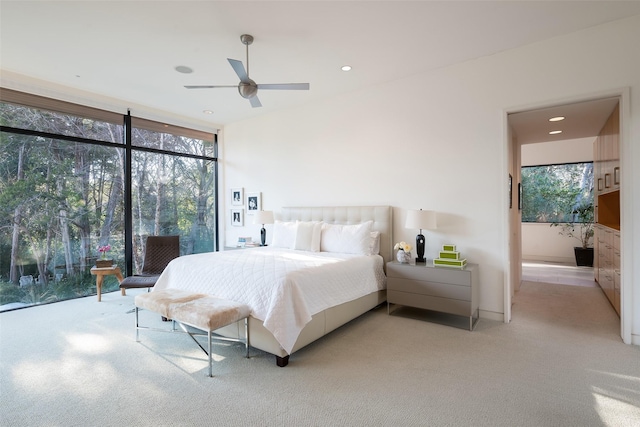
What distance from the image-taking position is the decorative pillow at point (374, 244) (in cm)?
400

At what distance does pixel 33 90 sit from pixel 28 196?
142 cm

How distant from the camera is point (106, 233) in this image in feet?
15.9

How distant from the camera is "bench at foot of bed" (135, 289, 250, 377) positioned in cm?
236

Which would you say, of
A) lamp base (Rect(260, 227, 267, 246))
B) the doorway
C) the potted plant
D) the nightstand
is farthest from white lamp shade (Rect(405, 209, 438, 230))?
the potted plant

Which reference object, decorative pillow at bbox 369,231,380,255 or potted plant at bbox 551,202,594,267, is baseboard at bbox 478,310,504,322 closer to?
decorative pillow at bbox 369,231,380,255


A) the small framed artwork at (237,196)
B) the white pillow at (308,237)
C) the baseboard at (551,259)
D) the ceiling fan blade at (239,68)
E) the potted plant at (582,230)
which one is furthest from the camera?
the baseboard at (551,259)

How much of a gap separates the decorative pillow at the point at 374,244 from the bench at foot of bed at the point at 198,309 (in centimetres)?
191

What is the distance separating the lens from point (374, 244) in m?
4.04

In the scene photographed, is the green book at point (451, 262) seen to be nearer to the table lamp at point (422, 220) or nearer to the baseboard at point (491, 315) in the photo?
the table lamp at point (422, 220)

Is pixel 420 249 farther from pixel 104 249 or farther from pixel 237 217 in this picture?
pixel 104 249

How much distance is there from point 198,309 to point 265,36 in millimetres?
2715

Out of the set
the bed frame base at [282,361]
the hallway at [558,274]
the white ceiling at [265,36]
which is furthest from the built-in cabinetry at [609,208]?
the bed frame base at [282,361]

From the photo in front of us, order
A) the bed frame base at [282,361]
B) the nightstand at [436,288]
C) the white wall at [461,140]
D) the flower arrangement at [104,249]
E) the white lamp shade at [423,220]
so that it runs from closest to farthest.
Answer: the bed frame base at [282,361], the white wall at [461,140], the nightstand at [436,288], the white lamp shade at [423,220], the flower arrangement at [104,249]

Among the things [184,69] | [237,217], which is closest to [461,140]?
[184,69]
